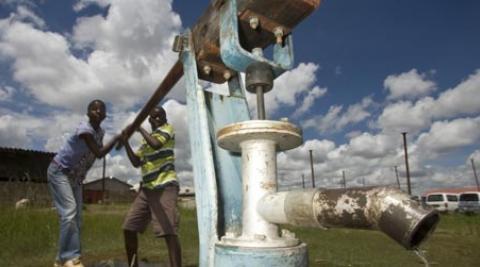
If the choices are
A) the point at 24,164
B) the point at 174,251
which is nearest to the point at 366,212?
the point at 174,251

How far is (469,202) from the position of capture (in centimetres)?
2594

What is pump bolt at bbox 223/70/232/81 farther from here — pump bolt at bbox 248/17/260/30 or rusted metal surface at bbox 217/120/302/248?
rusted metal surface at bbox 217/120/302/248

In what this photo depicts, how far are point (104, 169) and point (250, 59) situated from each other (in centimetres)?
3803

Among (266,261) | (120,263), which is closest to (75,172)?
(120,263)

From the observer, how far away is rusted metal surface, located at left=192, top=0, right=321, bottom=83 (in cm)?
172

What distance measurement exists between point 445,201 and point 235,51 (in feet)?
98.6

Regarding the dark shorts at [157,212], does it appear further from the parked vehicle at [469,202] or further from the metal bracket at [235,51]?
the parked vehicle at [469,202]

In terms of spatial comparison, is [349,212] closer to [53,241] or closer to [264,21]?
[264,21]

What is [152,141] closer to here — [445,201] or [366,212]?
[366,212]

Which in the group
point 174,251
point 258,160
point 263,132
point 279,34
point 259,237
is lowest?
point 174,251

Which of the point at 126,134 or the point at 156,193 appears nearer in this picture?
the point at 156,193

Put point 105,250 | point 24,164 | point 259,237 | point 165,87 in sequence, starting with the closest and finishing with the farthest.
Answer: point 259,237 < point 165,87 < point 105,250 < point 24,164

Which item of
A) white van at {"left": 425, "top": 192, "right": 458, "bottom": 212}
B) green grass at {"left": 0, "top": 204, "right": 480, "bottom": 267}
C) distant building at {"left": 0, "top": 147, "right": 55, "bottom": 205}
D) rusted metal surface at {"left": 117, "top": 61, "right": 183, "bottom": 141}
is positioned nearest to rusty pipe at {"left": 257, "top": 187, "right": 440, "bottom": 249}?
rusted metal surface at {"left": 117, "top": 61, "right": 183, "bottom": 141}

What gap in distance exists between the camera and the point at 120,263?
4055 mm
